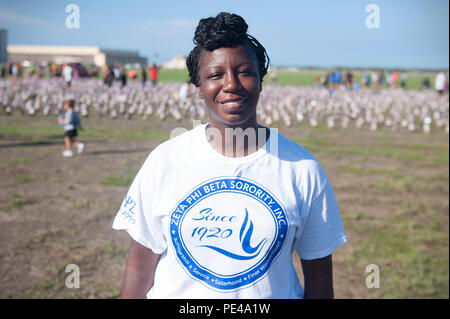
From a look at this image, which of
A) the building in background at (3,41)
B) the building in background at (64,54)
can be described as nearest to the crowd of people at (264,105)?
the building in background at (3,41)

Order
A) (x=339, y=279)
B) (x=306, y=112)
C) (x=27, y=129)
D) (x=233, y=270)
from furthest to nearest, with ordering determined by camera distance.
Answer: (x=306, y=112) < (x=27, y=129) < (x=339, y=279) < (x=233, y=270)

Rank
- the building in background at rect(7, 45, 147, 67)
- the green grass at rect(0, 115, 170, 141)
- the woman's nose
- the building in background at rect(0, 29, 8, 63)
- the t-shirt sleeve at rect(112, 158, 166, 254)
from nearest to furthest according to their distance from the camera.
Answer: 1. the woman's nose
2. the t-shirt sleeve at rect(112, 158, 166, 254)
3. the green grass at rect(0, 115, 170, 141)
4. the building in background at rect(0, 29, 8, 63)
5. the building in background at rect(7, 45, 147, 67)

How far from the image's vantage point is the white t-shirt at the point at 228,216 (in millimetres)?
1749

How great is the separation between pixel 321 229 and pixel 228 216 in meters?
0.42

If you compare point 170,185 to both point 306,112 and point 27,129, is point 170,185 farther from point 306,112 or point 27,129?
point 306,112

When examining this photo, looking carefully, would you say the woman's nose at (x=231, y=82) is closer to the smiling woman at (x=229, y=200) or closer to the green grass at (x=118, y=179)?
the smiling woman at (x=229, y=200)

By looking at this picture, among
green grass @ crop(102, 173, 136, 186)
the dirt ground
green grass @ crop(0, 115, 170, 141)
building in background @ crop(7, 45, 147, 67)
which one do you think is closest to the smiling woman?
the dirt ground

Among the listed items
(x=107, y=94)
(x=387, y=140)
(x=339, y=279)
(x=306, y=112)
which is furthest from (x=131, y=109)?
(x=339, y=279)

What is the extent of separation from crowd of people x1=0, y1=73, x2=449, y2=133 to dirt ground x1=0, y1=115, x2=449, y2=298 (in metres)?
4.36

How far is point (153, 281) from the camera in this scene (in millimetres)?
1952

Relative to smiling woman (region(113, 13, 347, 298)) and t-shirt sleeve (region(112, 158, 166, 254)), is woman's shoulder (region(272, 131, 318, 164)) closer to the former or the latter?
smiling woman (region(113, 13, 347, 298))

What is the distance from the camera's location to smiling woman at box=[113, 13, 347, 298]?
1745 millimetres

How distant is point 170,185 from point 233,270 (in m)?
0.44

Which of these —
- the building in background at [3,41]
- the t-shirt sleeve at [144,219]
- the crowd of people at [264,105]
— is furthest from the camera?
the building in background at [3,41]
